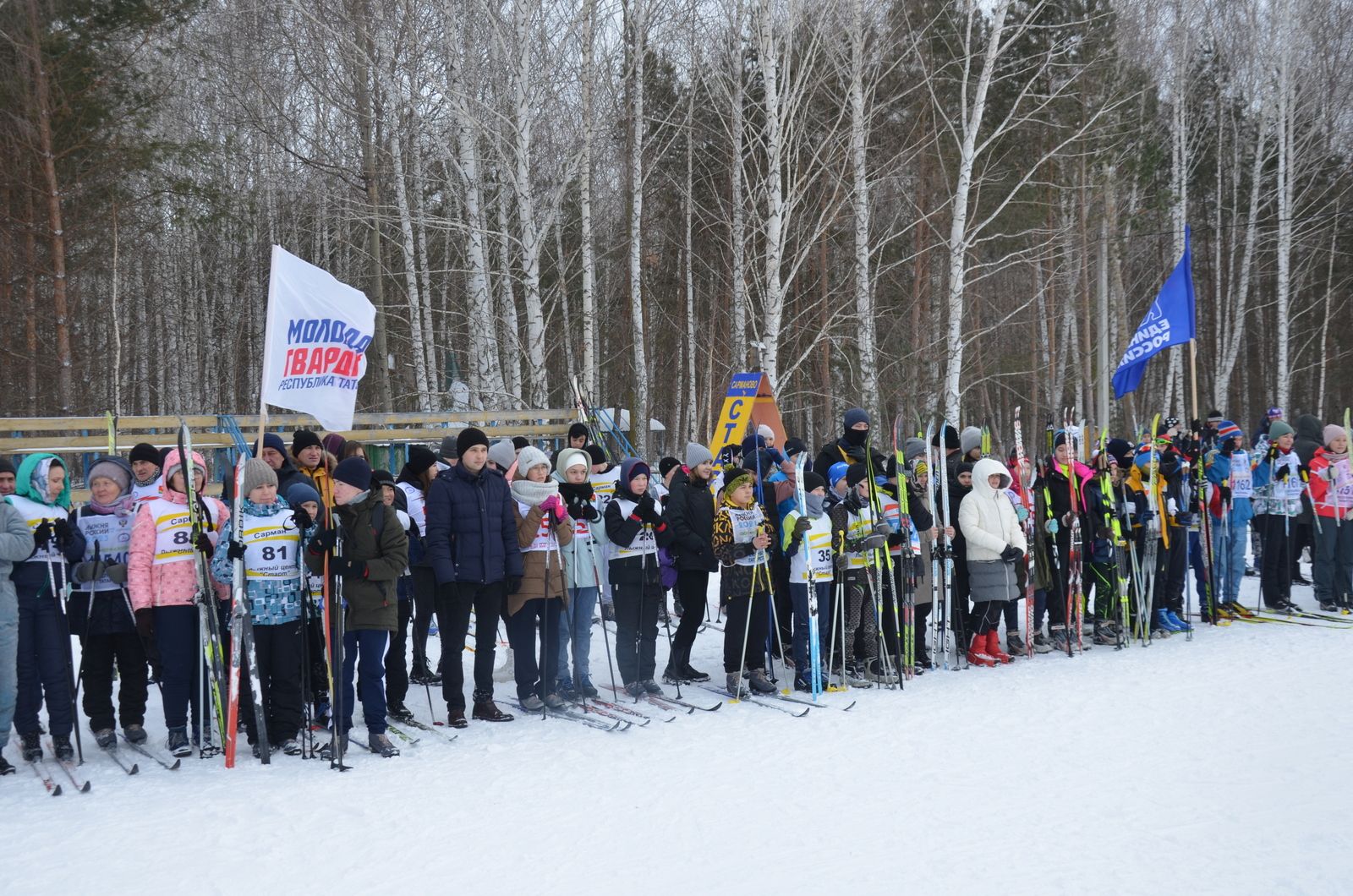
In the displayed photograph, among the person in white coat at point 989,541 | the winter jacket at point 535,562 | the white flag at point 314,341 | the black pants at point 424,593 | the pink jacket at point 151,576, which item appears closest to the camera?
the pink jacket at point 151,576

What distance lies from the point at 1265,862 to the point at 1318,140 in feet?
95.9

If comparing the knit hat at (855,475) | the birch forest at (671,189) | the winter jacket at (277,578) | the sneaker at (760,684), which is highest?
the birch forest at (671,189)

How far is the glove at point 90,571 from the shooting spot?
5.99m

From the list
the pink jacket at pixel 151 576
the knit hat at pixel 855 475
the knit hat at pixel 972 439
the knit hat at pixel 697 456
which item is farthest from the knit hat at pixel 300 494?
the knit hat at pixel 972 439

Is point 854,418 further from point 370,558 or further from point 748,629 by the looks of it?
point 370,558

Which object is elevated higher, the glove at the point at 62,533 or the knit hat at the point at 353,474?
the knit hat at the point at 353,474

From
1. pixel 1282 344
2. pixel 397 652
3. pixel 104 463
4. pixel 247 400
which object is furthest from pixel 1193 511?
pixel 247 400

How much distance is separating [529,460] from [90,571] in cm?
262

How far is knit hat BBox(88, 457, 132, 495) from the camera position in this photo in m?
6.17

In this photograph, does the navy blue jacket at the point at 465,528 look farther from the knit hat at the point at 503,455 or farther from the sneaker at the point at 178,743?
the sneaker at the point at 178,743

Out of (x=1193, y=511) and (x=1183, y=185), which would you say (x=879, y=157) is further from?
(x=1193, y=511)

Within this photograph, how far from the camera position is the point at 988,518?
8.56m

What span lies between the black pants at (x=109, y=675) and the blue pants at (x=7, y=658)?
1.40 ft

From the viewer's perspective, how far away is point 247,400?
30312 mm
